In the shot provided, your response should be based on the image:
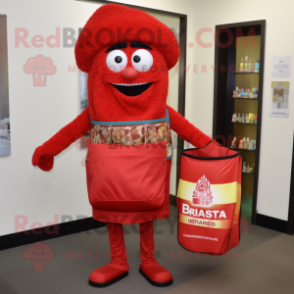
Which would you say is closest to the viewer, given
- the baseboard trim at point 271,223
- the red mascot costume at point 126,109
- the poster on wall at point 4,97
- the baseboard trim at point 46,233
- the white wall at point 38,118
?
the red mascot costume at point 126,109

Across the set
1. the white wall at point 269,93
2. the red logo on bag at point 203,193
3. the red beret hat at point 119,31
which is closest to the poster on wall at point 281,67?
the white wall at point 269,93

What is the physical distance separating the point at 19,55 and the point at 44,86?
311 millimetres

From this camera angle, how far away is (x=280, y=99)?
3.50 meters

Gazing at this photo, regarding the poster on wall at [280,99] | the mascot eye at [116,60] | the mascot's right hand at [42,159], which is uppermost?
the mascot eye at [116,60]

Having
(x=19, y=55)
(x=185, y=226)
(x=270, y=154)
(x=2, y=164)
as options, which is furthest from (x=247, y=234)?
(x=19, y=55)

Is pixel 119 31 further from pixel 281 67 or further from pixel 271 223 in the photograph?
pixel 271 223

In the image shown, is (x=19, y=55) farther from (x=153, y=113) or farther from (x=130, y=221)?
(x=130, y=221)

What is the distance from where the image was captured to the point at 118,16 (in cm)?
231

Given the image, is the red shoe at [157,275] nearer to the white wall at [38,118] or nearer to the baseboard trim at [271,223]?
the white wall at [38,118]

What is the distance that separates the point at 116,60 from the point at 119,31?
169mm

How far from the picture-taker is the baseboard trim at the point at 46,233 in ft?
10.3

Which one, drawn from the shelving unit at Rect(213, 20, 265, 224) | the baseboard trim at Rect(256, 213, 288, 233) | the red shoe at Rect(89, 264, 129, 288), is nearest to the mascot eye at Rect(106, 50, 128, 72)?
the red shoe at Rect(89, 264, 129, 288)

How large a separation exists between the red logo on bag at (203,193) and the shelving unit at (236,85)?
5.02ft

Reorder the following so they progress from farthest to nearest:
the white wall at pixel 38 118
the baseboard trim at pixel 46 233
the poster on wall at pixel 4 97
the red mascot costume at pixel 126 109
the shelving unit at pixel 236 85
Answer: the shelving unit at pixel 236 85, the baseboard trim at pixel 46 233, the white wall at pixel 38 118, the poster on wall at pixel 4 97, the red mascot costume at pixel 126 109
